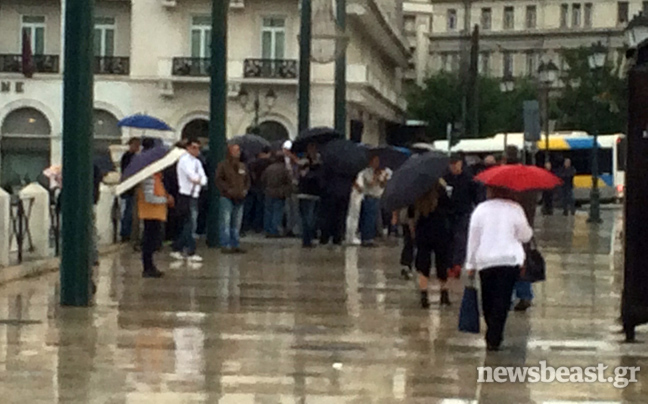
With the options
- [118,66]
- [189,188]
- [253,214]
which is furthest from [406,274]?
[118,66]

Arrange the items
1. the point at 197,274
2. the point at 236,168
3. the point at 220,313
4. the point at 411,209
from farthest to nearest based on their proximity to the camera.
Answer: the point at 236,168 → the point at 197,274 → the point at 411,209 → the point at 220,313

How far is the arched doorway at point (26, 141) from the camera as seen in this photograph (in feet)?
185

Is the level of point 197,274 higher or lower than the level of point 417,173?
lower

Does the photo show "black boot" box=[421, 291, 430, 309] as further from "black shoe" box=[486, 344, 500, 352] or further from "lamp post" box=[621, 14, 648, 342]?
"lamp post" box=[621, 14, 648, 342]

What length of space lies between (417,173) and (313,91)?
39.5 metres

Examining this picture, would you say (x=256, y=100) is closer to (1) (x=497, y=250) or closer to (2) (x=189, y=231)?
(2) (x=189, y=231)

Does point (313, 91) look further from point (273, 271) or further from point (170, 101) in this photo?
point (273, 271)

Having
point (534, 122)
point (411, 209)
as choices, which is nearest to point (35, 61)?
point (534, 122)

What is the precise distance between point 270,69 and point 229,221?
30.7 m

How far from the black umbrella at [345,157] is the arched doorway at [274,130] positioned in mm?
28161

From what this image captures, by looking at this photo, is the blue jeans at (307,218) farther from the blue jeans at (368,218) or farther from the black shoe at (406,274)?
the black shoe at (406,274)

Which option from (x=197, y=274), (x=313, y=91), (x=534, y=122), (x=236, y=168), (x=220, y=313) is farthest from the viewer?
(x=313, y=91)

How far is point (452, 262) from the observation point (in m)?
17.5

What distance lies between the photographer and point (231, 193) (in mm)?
24938
